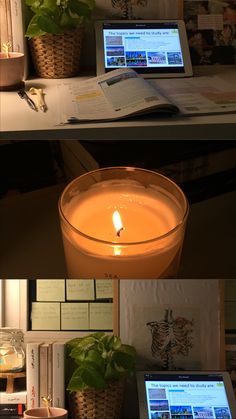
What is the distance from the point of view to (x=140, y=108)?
3.75 feet

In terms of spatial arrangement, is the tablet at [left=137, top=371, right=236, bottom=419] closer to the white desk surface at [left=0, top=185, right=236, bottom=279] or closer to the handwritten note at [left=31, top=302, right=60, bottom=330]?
the handwritten note at [left=31, top=302, right=60, bottom=330]

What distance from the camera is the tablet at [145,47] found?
1.45 meters

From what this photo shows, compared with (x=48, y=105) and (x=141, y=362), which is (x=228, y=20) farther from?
(x=141, y=362)

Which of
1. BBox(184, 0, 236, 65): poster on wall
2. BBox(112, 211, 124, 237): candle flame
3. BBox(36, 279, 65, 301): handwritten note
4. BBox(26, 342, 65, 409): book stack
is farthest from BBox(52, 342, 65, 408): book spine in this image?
BBox(184, 0, 236, 65): poster on wall

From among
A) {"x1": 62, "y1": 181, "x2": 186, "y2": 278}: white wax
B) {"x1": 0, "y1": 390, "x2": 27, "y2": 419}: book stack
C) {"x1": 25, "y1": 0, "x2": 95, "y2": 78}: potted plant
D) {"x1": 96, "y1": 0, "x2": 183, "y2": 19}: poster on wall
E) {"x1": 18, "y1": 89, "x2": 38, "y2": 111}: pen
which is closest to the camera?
{"x1": 62, "y1": 181, "x2": 186, "y2": 278}: white wax

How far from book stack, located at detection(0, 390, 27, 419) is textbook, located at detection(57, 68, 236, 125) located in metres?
0.47

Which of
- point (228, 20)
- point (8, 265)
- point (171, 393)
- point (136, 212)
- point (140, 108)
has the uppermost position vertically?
point (228, 20)

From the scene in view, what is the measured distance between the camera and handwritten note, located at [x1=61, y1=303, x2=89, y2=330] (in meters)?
1.18

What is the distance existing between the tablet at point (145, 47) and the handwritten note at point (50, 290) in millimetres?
500

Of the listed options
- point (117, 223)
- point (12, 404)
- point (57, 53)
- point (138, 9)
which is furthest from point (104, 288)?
point (138, 9)

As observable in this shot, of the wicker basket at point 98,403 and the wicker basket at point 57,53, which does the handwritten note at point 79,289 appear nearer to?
the wicker basket at point 98,403

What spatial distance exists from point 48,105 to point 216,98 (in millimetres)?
318

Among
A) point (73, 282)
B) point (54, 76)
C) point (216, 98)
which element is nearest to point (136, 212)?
point (73, 282)

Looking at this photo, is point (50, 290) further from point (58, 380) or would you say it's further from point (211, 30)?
point (211, 30)
